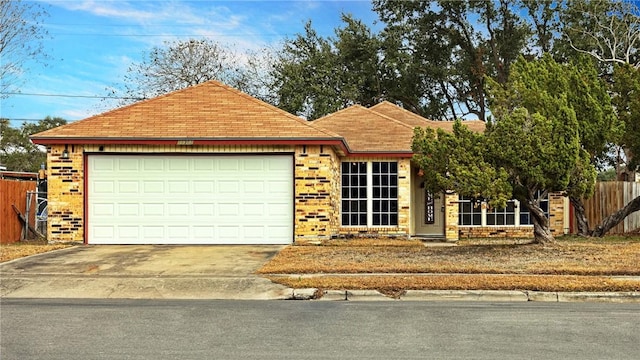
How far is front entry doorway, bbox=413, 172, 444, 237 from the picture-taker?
20.3 meters

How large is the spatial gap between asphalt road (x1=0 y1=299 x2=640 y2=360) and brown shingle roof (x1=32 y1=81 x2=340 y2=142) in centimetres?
721

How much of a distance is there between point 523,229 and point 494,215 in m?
0.98

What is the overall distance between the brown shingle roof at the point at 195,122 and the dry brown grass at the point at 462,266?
128 inches

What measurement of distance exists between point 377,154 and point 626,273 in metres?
8.54

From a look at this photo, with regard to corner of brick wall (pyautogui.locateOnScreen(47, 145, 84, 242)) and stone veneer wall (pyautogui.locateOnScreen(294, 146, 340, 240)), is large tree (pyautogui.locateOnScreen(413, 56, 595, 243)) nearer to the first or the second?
stone veneer wall (pyautogui.locateOnScreen(294, 146, 340, 240))

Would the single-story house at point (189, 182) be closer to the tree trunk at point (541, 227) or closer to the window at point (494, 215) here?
the tree trunk at point (541, 227)

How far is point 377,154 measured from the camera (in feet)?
58.6

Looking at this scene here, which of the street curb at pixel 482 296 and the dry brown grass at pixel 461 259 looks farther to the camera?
the dry brown grass at pixel 461 259

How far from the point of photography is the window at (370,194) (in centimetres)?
1798

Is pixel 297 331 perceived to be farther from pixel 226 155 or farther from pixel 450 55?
pixel 450 55

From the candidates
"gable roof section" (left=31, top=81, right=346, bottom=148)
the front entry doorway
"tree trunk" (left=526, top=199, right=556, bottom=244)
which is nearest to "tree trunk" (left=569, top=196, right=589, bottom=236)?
the front entry doorway

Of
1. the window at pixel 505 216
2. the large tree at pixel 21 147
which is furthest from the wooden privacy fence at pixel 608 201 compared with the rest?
the large tree at pixel 21 147

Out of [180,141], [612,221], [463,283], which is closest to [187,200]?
[180,141]

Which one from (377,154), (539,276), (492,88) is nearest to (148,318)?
(539,276)
